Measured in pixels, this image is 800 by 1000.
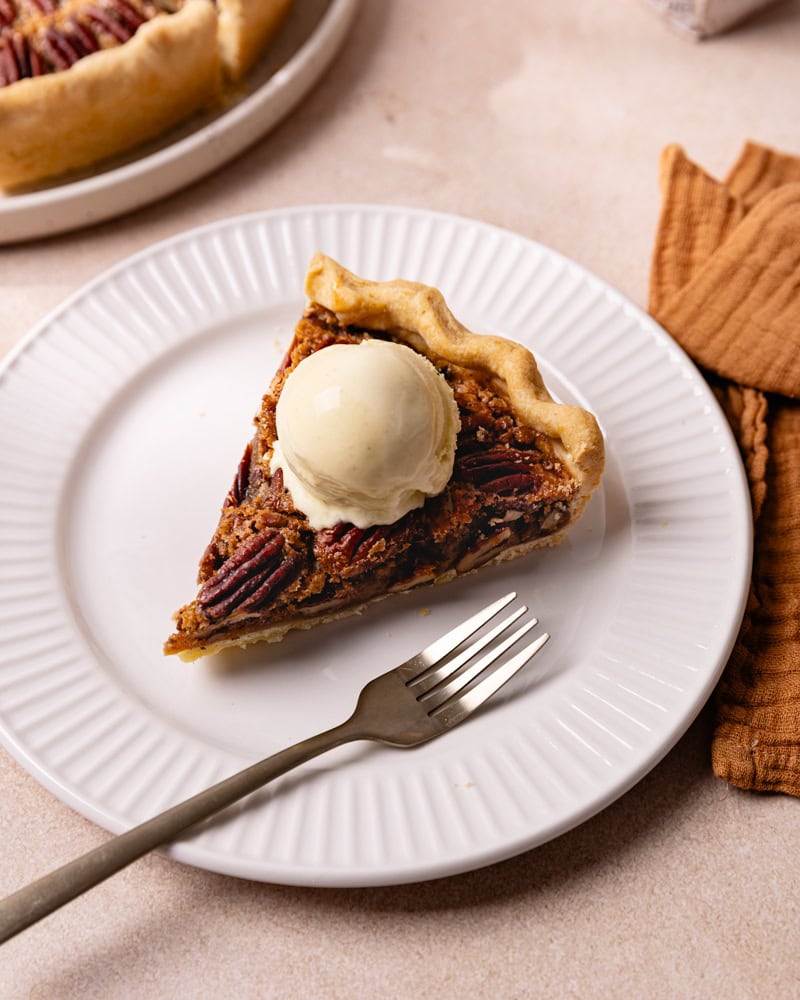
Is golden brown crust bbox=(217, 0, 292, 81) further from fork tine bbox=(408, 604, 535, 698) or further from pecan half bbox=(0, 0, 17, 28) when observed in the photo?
fork tine bbox=(408, 604, 535, 698)

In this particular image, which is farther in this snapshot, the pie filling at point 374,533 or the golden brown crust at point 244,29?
the golden brown crust at point 244,29

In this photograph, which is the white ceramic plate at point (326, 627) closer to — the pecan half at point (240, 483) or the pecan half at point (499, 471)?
the pecan half at point (240, 483)

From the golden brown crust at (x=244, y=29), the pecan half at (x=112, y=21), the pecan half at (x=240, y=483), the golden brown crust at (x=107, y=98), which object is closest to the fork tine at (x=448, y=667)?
the pecan half at (x=240, y=483)

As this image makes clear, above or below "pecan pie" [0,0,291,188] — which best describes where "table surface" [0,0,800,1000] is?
below

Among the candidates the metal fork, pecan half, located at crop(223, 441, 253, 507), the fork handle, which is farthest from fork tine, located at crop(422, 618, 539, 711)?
pecan half, located at crop(223, 441, 253, 507)

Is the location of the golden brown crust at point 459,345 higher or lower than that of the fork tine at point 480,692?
higher

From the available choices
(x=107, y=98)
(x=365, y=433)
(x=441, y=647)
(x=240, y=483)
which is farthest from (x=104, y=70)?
(x=441, y=647)

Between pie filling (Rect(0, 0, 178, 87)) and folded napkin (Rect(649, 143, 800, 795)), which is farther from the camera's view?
pie filling (Rect(0, 0, 178, 87))
